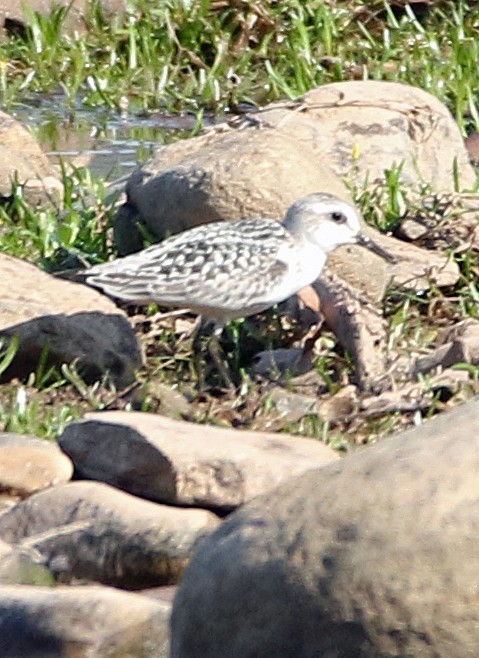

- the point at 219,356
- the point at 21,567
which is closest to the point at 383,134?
the point at 219,356

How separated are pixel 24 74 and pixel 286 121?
343cm

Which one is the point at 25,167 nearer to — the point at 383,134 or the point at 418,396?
the point at 383,134

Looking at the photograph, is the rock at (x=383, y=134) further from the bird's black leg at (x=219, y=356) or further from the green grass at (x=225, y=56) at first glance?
the bird's black leg at (x=219, y=356)

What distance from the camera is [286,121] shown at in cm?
820

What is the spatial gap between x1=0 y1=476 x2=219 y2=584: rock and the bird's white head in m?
2.08

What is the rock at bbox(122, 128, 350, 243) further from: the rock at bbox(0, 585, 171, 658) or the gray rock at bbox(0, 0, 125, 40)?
the gray rock at bbox(0, 0, 125, 40)

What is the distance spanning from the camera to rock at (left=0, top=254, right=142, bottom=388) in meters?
7.02

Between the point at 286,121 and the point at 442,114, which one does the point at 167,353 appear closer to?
the point at 286,121

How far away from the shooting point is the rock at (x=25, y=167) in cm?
881

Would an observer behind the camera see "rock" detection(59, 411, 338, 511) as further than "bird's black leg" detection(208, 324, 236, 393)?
No

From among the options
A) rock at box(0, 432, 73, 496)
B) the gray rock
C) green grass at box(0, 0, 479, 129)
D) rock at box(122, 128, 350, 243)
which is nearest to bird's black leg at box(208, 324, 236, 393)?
rock at box(122, 128, 350, 243)

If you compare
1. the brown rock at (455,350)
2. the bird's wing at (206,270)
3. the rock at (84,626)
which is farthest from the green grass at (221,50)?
the rock at (84,626)

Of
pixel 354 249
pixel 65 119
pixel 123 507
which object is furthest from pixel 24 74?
pixel 123 507

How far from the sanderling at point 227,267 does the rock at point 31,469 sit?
53.5 inches
